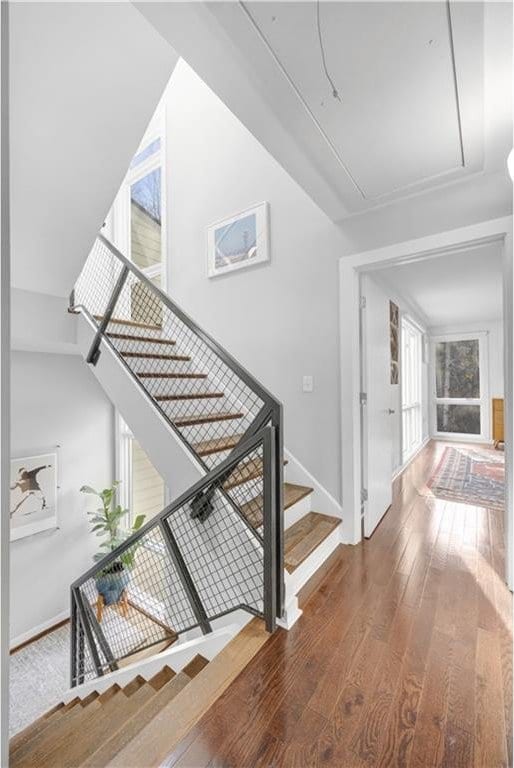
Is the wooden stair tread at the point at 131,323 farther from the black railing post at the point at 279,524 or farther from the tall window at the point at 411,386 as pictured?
the tall window at the point at 411,386

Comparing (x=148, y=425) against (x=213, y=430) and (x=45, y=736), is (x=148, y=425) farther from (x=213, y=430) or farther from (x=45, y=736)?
(x=45, y=736)

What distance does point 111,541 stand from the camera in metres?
3.76

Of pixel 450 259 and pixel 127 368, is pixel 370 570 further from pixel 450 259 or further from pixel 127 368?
pixel 450 259

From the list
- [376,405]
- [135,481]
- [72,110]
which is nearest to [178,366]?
[376,405]

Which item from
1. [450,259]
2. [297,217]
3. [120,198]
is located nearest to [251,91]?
[297,217]

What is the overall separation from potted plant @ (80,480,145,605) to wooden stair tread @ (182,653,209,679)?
1.52 meters

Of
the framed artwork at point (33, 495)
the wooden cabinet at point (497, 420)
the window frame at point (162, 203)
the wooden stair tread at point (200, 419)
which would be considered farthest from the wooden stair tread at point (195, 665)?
the wooden cabinet at point (497, 420)

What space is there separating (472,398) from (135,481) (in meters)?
5.93

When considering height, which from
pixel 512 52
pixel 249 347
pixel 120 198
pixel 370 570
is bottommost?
pixel 370 570

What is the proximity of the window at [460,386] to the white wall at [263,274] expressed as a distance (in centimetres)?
492

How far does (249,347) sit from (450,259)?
1993 millimetres

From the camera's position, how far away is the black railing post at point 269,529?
1513 millimetres

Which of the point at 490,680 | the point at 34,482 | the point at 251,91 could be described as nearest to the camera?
the point at 490,680

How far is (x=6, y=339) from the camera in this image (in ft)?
2.03
